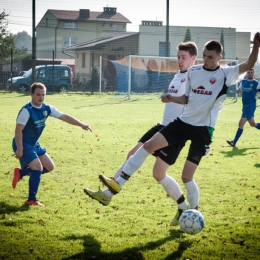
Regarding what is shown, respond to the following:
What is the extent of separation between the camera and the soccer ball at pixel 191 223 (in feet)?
16.9

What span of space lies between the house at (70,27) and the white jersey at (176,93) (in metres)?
64.2

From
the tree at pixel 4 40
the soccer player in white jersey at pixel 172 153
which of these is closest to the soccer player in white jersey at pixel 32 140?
the soccer player in white jersey at pixel 172 153

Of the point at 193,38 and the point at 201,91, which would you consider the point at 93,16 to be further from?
the point at 201,91

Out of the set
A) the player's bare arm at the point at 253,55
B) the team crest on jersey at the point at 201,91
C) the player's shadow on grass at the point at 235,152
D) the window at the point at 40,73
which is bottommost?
the player's shadow on grass at the point at 235,152

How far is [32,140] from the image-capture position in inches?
274

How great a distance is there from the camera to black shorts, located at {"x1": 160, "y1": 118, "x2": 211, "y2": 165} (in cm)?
559

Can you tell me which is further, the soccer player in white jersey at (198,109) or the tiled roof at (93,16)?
the tiled roof at (93,16)

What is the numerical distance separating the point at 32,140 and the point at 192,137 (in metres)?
2.58

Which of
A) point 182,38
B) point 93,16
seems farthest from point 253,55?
point 93,16

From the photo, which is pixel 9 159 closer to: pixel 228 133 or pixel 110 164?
pixel 110 164

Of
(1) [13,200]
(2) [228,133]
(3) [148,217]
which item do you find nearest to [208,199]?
(3) [148,217]

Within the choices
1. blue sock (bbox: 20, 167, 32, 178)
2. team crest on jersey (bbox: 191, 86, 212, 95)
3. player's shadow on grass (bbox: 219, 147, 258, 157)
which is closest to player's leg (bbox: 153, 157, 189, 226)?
team crest on jersey (bbox: 191, 86, 212, 95)

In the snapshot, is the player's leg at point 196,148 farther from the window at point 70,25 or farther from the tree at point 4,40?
the window at point 70,25

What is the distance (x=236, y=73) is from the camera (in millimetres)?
5484
